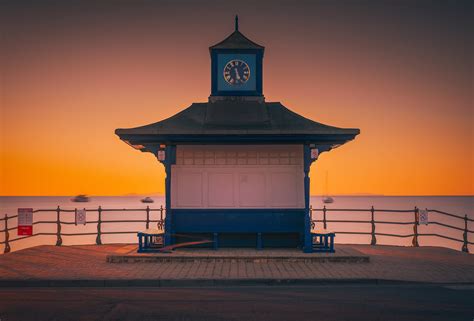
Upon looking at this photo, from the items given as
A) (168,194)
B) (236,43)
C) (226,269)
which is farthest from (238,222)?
(236,43)

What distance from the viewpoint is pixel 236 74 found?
1523 cm

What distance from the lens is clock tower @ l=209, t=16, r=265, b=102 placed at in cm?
1522

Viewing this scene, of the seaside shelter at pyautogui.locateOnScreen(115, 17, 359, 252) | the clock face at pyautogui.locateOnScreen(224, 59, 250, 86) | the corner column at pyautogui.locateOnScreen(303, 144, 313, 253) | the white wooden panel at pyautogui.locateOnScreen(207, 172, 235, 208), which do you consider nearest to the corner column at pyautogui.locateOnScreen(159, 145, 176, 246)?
the seaside shelter at pyautogui.locateOnScreen(115, 17, 359, 252)

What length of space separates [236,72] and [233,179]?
404cm

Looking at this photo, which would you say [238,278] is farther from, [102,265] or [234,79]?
[234,79]

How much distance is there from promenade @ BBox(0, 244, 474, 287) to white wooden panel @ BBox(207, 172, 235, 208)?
146 cm

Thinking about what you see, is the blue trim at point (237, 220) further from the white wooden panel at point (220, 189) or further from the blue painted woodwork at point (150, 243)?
the blue painted woodwork at point (150, 243)

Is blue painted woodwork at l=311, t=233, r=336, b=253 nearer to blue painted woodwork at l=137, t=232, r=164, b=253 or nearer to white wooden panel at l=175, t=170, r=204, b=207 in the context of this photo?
white wooden panel at l=175, t=170, r=204, b=207

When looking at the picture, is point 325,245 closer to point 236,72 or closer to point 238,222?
point 238,222

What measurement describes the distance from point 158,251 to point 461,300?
8.00 m

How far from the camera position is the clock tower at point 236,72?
49.9 ft

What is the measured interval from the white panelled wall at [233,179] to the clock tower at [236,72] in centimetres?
241

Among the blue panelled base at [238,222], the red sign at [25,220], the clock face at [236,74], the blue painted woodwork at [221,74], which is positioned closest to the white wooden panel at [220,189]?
the blue panelled base at [238,222]

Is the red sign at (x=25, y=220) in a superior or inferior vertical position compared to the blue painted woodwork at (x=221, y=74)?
inferior
